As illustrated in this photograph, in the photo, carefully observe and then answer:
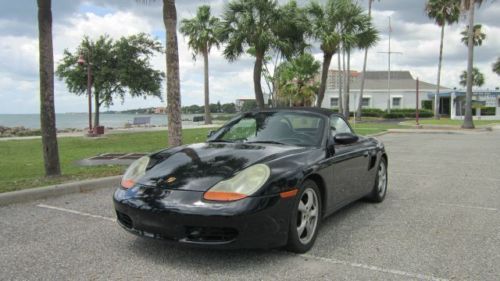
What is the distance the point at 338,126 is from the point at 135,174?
254 centimetres

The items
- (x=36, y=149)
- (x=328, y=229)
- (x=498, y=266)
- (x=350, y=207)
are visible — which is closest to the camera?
(x=498, y=266)

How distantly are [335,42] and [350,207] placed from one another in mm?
18328

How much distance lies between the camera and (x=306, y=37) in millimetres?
22656

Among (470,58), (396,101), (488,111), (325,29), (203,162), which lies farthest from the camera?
(396,101)

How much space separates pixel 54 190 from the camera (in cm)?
685

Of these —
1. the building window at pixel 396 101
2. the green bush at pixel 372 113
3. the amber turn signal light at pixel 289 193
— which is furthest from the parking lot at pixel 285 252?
the building window at pixel 396 101

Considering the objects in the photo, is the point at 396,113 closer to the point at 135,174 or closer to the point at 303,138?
the point at 303,138

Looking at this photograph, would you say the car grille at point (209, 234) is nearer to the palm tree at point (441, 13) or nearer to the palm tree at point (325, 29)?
the palm tree at point (325, 29)

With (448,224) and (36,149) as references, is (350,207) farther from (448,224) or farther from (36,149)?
(36,149)

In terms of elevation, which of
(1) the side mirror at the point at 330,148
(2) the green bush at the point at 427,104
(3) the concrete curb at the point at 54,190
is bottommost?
(3) the concrete curb at the point at 54,190

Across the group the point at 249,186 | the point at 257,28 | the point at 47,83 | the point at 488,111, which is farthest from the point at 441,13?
the point at 249,186

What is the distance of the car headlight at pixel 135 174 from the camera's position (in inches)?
172

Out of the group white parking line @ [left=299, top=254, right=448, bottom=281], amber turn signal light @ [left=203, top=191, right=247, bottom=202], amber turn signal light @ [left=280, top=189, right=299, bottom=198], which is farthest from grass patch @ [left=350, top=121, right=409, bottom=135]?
amber turn signal light @ [left=203, top=191, right=247, bottom=202]

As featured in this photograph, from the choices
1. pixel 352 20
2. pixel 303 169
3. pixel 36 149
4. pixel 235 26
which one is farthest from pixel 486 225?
pixel 352 20
